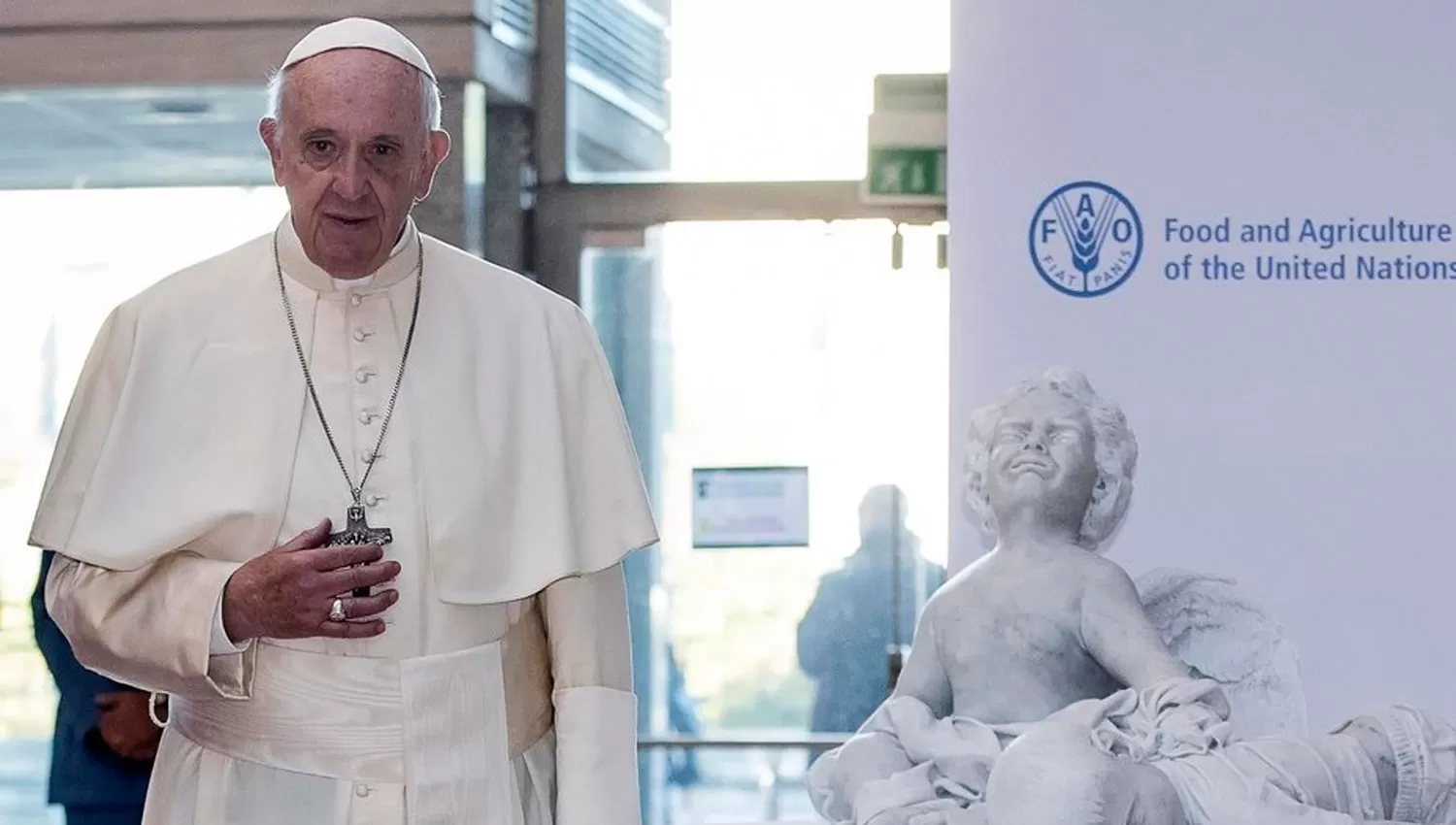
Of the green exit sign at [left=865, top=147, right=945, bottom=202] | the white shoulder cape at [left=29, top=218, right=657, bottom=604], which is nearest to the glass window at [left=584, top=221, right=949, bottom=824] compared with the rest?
the green exit sign at [left=865, top=147, right=945, bottom=202]

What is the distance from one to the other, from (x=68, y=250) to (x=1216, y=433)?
142 inches

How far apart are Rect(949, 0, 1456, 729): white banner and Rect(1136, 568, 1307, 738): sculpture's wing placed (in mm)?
40

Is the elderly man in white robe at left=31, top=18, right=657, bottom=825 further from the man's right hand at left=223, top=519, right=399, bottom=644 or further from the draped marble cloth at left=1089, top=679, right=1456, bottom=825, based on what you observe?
the draped marble cloth at left=1089, top=679, right=1456, bottom=825

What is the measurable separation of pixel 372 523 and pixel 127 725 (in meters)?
2.43

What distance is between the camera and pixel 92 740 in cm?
474

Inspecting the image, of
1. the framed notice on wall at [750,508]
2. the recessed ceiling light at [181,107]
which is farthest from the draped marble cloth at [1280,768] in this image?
the recessed ceiling light at [181,107]

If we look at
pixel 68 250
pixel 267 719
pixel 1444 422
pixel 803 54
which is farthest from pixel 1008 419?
pixel 68 250

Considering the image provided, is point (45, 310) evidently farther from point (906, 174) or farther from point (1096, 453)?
point (1096, 453)

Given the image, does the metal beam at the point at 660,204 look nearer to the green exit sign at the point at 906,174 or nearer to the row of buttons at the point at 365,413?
the green exit sign at the point at 906,174

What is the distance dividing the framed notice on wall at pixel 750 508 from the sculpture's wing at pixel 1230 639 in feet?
6.44

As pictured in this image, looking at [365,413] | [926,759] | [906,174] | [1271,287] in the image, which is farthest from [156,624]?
[906,174]

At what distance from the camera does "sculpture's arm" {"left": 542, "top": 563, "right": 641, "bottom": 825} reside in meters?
2.35

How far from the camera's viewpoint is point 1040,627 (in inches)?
148

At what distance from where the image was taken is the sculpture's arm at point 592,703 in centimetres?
235
